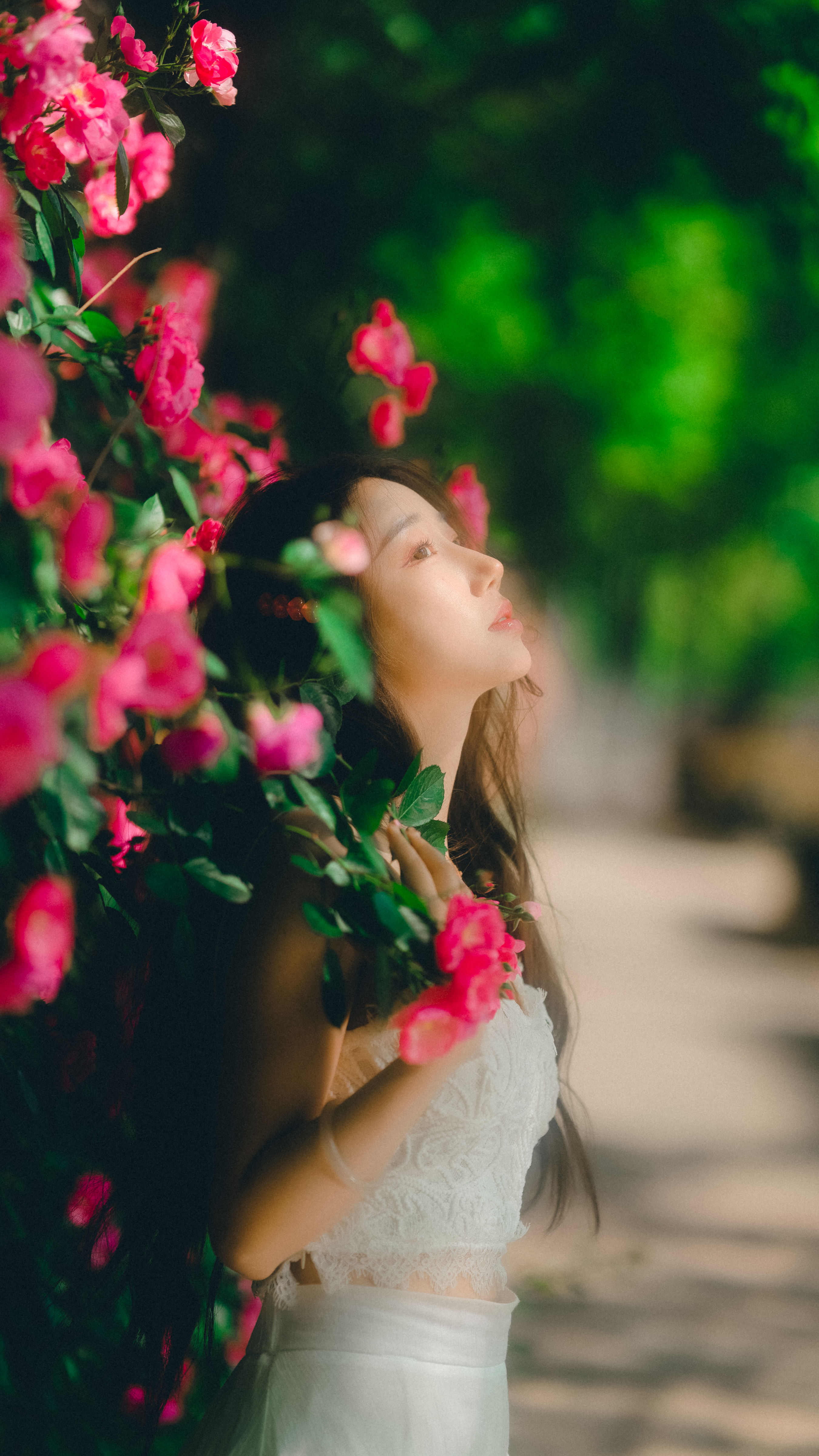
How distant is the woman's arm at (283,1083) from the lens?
1.21 metres

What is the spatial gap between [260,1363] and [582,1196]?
148 inches

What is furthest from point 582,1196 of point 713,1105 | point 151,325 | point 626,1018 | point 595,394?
point 151,325

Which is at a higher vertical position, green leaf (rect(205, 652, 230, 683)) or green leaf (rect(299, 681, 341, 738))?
green leaf (rect(205, 652, 230, 683))

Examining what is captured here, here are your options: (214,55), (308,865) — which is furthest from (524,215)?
(308,865)

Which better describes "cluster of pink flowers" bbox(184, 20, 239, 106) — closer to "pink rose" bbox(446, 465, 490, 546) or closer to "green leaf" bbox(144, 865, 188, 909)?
"pink rose" bbox(446, 465, 490, 546)

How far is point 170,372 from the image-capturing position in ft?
4.39

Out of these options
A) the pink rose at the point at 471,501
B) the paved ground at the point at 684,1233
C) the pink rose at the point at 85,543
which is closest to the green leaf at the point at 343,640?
the pink rose at the point at 85,543

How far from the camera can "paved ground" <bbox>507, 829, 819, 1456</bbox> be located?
11.2 feet

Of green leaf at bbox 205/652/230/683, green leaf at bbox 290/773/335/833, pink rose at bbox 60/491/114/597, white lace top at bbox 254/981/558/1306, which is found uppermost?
pink rose at bbox 60/491/114/597

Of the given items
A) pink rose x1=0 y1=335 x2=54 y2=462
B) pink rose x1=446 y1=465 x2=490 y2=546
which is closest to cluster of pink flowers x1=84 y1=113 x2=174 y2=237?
pink rose x1=446 y1=465 x2=490 y2=546

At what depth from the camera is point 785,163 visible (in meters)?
2.78

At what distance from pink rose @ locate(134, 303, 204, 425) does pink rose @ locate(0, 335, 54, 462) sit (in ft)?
2.27

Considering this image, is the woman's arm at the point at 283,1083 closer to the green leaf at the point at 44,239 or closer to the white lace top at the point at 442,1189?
the white lace top at the point at 442,1189

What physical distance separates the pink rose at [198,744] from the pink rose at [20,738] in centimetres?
Result: 24
